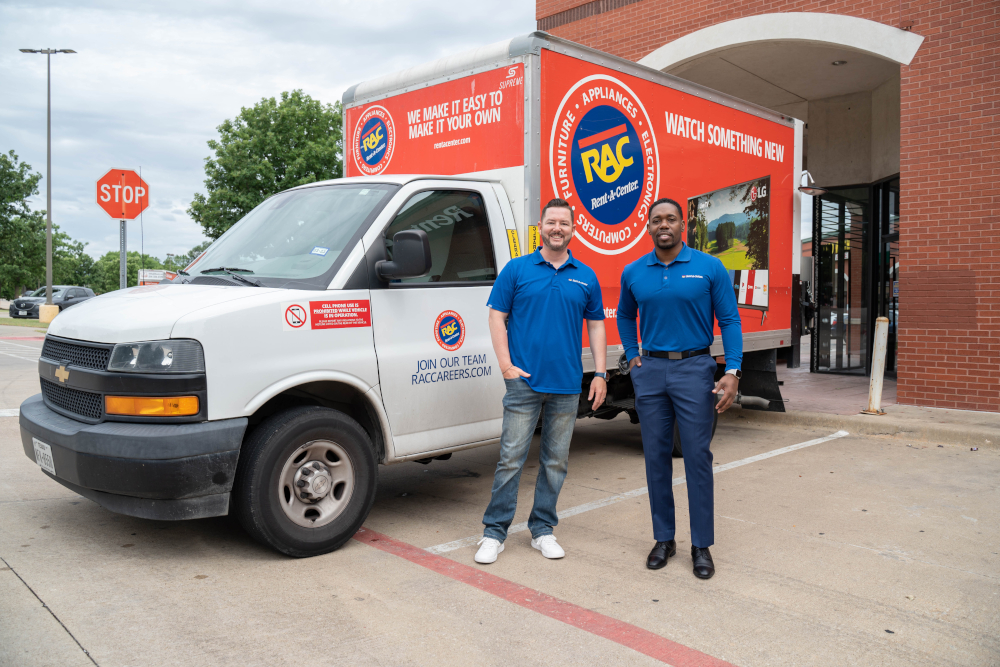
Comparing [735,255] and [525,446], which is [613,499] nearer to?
[525,446]

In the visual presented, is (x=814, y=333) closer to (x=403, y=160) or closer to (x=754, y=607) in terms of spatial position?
(x=403, y=160)

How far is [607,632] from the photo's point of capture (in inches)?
131

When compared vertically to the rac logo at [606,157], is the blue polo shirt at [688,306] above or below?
below

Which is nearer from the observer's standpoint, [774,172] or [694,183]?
[694,183]

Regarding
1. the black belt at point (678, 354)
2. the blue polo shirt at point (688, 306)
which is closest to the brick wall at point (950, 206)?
the blue polo shirt at point (688, 306)

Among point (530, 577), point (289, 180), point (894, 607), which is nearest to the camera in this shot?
point (894, 607)

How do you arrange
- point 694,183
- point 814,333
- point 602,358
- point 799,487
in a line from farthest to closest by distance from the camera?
point 814,333 → point 694,183 → point 799,487 → point 602,358

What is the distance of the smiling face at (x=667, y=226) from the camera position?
4.09m

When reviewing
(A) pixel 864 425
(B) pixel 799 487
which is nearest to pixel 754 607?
(B) pixel 799 487

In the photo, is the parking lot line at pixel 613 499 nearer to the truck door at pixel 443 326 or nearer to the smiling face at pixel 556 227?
the truck door at pixel 443 326

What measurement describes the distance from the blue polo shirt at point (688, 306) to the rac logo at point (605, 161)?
60.4 inches

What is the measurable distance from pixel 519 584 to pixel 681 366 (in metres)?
1.40

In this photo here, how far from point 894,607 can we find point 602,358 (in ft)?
6.14

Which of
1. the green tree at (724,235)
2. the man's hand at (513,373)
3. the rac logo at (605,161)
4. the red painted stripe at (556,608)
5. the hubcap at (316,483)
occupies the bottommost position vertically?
the red painted stripe at (556,608)
